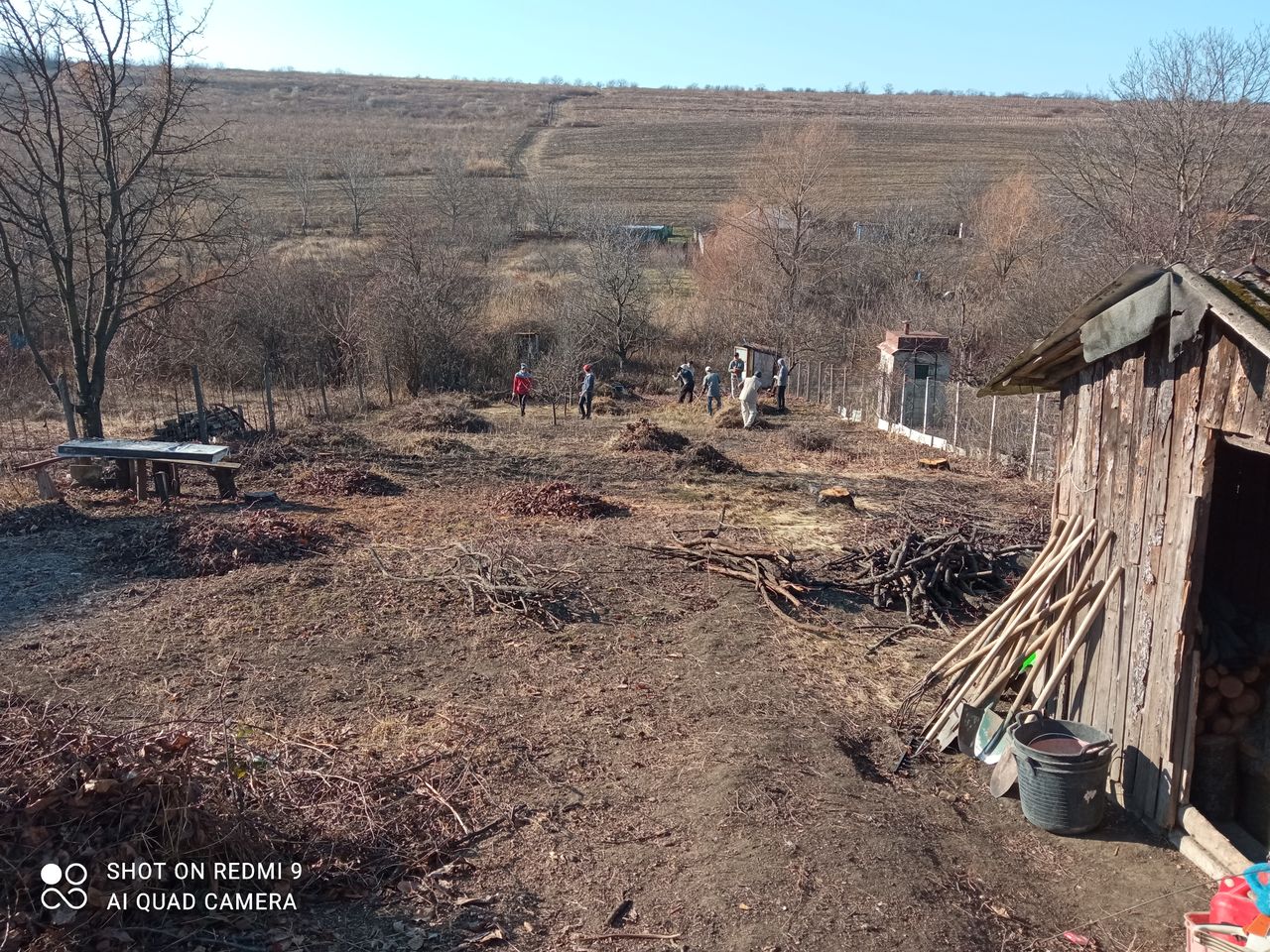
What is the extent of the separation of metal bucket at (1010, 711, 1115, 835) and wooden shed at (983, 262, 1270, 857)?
313 millimetres

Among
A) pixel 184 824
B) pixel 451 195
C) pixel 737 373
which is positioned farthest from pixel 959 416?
pixel 451 195

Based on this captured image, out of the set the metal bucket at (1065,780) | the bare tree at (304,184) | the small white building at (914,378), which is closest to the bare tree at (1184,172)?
the small white building at (914,378)

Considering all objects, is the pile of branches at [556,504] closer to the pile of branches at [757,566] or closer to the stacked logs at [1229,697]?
the pile of branches at [757,566]

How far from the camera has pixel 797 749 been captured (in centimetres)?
644

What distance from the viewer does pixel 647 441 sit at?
17.9 m

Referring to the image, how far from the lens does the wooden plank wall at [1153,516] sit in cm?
508

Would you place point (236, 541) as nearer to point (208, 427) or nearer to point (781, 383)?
point (208, 427)

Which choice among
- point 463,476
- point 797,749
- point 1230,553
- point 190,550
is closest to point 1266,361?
point 1230,553

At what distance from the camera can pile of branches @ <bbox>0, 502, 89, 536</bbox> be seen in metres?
11.8

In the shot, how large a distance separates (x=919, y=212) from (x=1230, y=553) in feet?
143

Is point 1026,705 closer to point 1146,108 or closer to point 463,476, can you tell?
point 463,476

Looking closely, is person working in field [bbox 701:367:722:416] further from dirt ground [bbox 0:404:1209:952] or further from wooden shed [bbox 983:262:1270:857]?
wooden shed [bbox 983:262:1270:857]

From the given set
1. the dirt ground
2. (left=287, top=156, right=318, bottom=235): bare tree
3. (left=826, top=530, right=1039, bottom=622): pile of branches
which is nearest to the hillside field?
(left=287, top=156, right=318, bottom=235): bare tree

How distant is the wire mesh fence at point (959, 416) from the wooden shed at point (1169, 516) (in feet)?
23.7
